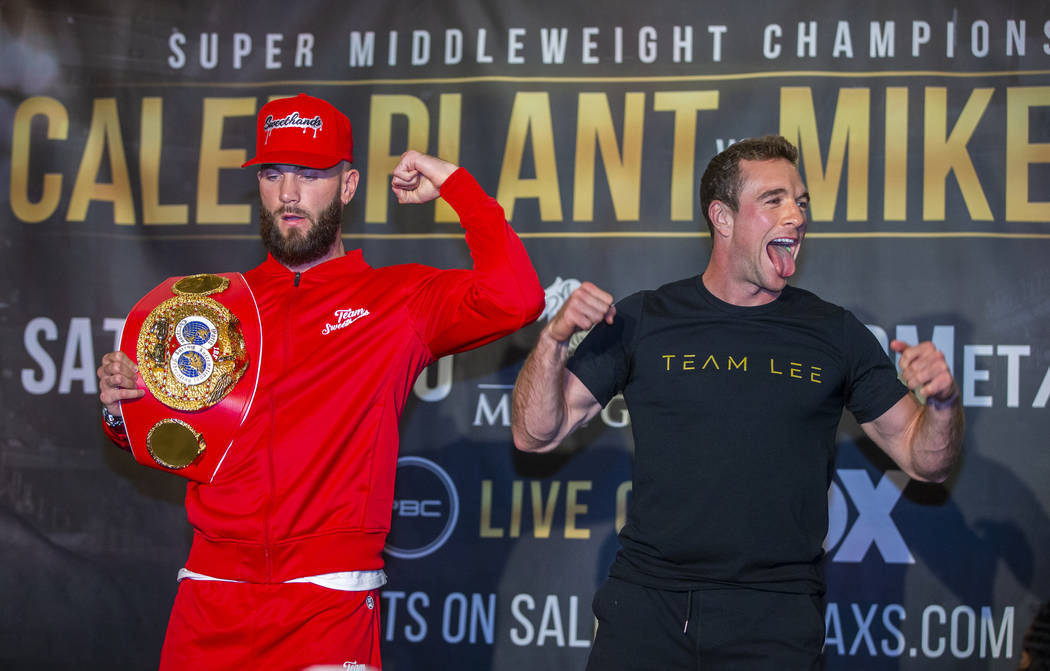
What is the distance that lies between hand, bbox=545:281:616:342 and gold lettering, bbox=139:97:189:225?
6.34 feet

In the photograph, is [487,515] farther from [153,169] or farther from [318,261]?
[153,169]

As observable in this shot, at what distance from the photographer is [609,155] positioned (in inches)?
134

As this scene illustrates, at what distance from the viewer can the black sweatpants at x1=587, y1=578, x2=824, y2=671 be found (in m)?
2.10

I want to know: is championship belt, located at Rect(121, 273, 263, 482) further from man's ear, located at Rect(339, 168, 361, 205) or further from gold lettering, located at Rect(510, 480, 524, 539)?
gold lettering, located at Rect(510, 480, 524, 539)

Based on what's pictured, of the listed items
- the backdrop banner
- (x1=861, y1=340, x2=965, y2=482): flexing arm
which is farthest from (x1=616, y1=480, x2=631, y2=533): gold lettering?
(x1=861, y1=340, x2=965, y2=482): flexing arm

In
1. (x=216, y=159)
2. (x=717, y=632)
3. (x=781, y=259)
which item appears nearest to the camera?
(x=717, y=632)

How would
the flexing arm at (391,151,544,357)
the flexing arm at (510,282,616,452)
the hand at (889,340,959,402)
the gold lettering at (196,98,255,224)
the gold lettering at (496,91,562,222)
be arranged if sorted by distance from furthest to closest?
the gold lettering at (196,98,255,224) < the gold lettering at (496,91,562,222) < the flexing arm at (391,151,544,357) < the flexing arm at (510,282,616,452) < the hand at (889,340,959,402)

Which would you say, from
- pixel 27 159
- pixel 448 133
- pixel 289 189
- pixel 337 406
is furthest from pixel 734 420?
pixel 27 159

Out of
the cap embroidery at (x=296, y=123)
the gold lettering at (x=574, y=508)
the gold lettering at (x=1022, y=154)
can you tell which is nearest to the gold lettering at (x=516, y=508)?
the gold lettering at (x=574, y=508)

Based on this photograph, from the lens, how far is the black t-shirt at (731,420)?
2.15 meters

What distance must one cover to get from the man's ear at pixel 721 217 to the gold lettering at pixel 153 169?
195 cm

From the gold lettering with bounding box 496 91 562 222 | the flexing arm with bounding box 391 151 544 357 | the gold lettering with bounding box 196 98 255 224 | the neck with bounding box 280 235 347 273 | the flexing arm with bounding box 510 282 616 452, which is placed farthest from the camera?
the gold lettering with bounding box 196 98 255 224

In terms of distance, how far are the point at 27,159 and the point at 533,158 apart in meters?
1.79

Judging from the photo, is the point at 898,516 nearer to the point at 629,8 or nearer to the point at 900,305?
the point at 900,305
